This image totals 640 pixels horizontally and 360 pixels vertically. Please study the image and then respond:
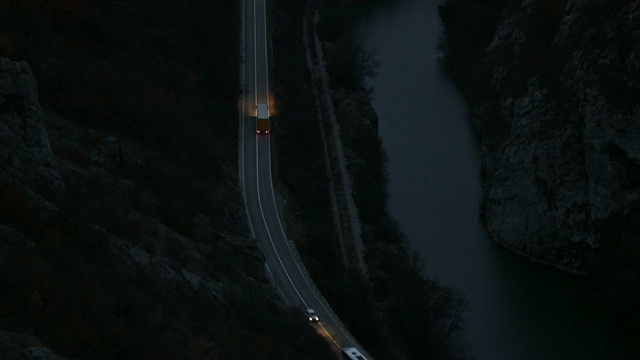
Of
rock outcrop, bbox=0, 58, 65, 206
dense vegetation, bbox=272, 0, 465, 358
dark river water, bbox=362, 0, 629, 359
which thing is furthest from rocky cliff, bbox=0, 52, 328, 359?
dark river water, bbox=362, 0, 629, 359

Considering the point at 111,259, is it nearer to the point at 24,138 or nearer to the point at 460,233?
the point at 24,138

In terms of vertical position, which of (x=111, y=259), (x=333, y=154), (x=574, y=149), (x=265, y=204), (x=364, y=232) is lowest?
(x=111, y=259)

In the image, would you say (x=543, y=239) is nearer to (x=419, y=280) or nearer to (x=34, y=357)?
(x=419, y=280)

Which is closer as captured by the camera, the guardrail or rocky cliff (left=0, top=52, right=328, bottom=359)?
rocky cliff (left=0, top=52, right=328, bottom=359)

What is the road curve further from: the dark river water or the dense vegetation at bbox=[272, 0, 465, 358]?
the dark river water

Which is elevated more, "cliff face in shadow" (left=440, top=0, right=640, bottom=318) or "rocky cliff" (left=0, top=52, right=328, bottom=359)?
"cliff face in shadow" (left=440, top=0, right=640, bottom=318)

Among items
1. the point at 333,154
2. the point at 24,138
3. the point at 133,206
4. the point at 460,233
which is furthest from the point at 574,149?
the point at 24,138

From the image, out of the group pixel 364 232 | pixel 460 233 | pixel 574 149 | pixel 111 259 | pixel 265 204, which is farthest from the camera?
pixel 460 233
